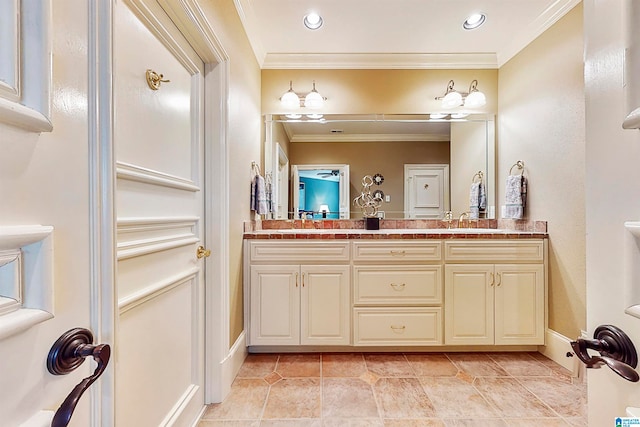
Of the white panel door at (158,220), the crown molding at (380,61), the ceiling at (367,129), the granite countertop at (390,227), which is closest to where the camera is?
the white panel door at (158,220)

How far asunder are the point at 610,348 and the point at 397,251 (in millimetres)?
1659

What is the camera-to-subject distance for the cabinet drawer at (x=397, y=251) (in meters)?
2.12

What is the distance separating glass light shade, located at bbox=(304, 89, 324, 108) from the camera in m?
2.62

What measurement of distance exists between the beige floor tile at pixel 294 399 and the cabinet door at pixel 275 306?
1.07 feet

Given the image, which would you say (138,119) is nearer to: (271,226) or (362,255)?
(362,255)

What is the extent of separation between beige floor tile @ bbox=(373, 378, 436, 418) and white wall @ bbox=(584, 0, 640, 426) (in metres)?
1.19

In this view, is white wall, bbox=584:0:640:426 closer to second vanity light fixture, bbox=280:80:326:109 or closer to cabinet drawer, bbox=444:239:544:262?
cabinet drawer, bbox=444:239:544:262

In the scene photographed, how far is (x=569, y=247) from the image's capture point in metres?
1.97

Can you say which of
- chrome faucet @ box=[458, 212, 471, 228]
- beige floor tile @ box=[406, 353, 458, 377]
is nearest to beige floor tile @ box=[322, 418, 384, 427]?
beige floor tile @ box=[406, 353, 458, 377]

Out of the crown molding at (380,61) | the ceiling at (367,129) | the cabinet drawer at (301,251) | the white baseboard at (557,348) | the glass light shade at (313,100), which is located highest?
the crown molding at (380,61)

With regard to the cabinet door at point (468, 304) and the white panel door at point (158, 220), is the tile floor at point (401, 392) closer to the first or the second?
the cabinet door at point (468, 304)

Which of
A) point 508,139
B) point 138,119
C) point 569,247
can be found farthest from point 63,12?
point 508,139

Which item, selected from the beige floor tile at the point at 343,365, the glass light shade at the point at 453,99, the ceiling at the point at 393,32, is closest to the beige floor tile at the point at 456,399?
the beige floor tile at the point at 343,365

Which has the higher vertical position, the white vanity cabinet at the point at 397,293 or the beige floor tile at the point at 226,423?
the white vanity cabinet at the point at 397,293
